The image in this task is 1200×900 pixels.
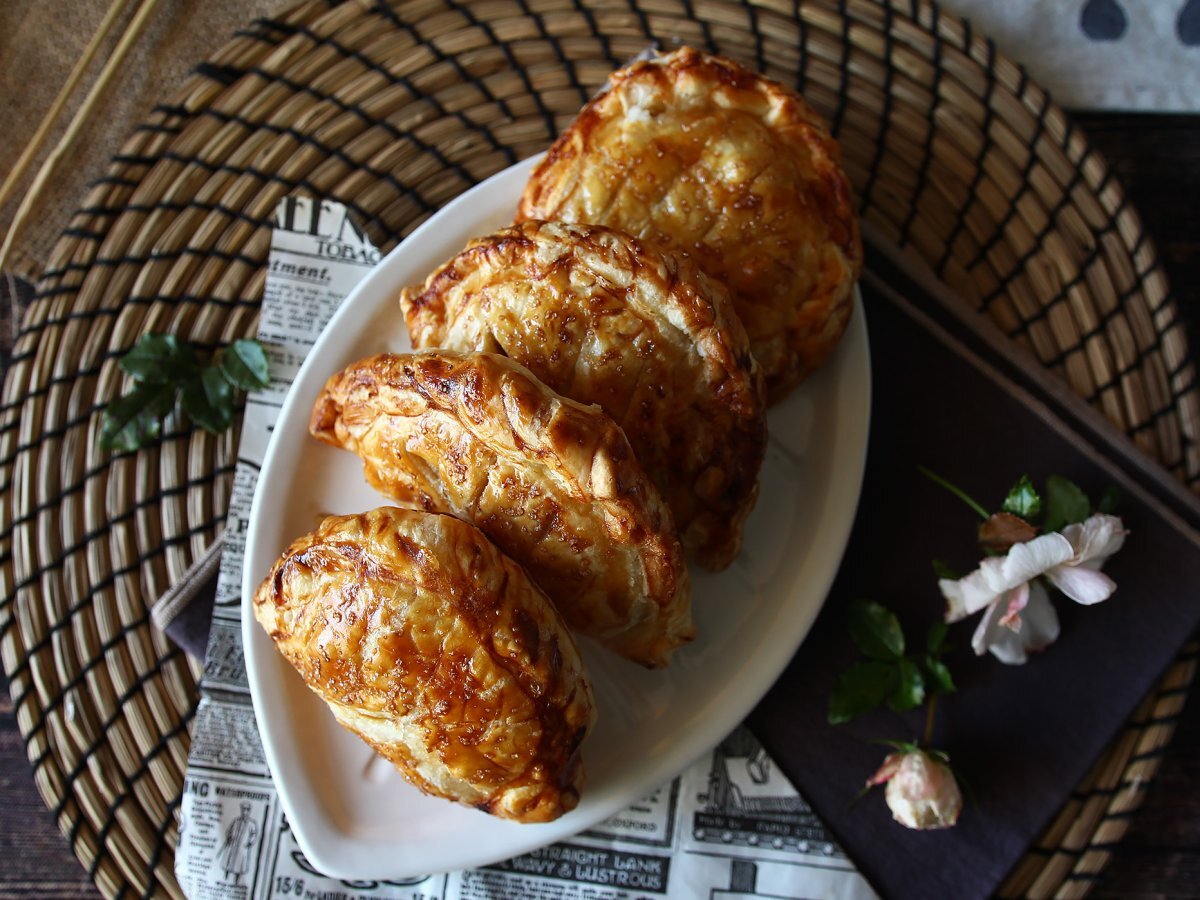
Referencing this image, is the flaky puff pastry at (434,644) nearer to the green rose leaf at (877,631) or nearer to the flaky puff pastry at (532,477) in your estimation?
the flaky puff pastry at (532,477)

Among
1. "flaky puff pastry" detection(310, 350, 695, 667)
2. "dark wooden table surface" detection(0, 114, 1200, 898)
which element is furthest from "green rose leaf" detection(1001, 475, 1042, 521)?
"dark wooden table surface" detection(0, 114, 1200, 898)

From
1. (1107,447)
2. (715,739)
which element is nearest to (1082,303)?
(1107,447)

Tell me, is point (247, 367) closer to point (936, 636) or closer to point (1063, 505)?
point (936, 636)

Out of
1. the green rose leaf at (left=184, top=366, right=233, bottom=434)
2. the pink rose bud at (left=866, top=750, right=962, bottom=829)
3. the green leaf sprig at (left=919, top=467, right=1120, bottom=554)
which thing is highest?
the green rose leaf at (left=184, top=366, right=233, bottom=434)

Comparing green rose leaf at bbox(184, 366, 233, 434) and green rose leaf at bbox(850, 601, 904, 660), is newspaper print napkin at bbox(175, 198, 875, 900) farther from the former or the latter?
A: green rose leaf at bbox(850, 601, 904, 660)

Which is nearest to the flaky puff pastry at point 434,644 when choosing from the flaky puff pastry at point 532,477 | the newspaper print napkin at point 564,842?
the flaky puff pastry at point 532,477

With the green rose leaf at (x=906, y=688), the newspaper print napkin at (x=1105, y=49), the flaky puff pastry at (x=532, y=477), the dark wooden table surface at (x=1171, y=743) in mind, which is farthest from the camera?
the newspaper print napkin at (x=1105, y=49)
